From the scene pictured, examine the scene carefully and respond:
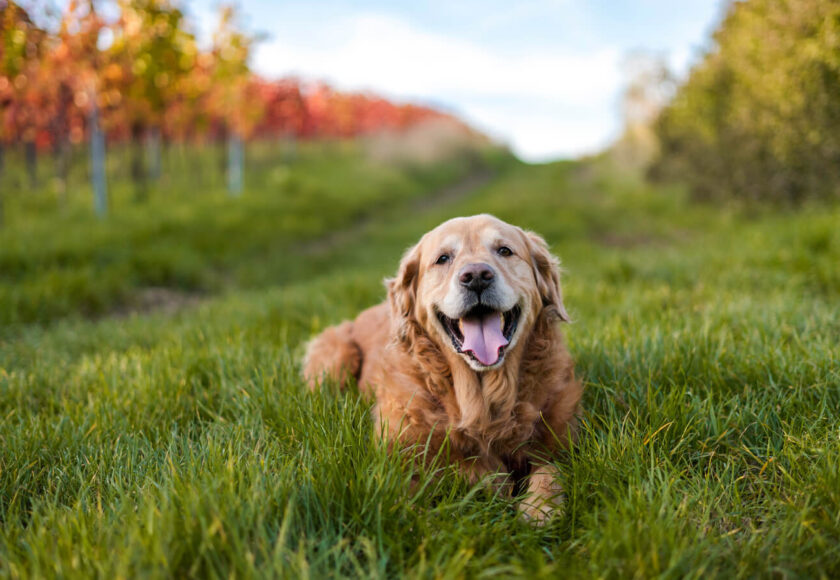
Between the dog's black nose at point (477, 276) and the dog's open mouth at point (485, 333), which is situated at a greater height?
the dog's black nose at point (477, 276)

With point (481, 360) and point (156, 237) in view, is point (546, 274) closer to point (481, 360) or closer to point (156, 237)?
point (481, 360)

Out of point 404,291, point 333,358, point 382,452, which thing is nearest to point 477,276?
point 404,291

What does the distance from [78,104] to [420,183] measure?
558 inches

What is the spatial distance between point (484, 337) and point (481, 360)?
11 cm

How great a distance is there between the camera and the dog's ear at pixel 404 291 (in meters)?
2.63

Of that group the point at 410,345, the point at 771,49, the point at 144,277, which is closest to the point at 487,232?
the point at 410,345

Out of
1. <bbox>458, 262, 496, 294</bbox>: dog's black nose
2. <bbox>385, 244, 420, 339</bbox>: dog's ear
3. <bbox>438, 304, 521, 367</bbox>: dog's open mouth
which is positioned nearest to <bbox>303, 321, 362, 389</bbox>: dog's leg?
<bbox>385, 244, 420, 339</bbox>: dog's ear

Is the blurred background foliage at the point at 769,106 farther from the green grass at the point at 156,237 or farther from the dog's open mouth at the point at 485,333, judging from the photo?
the green grass at the point at 156,237

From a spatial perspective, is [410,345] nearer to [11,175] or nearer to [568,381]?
[568,381]

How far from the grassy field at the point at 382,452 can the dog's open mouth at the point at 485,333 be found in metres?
0.49

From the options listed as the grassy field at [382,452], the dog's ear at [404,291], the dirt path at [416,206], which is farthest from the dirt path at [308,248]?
the dog's ear at [404,291]

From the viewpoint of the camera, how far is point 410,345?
2.57 meters

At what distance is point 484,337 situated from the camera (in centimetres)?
234

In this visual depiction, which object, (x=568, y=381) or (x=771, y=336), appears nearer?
(x=568, y=381)
